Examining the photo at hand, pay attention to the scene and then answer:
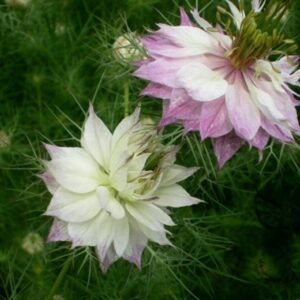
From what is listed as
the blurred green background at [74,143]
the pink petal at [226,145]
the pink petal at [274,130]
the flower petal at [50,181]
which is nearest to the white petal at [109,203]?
the flower petal at [50,181]

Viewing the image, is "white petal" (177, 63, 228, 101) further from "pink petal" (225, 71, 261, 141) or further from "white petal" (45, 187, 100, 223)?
"white petal" (45, 187, 100, 223)

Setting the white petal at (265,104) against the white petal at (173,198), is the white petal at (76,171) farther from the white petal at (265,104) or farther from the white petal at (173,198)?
the white petal at (265,104)

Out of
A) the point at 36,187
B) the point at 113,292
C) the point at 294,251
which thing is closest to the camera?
the point at 113,292

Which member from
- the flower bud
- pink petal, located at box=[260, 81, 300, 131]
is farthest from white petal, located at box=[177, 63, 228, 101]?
the flower bud

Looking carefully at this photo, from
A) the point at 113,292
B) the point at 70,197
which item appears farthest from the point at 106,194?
the point at 113,292

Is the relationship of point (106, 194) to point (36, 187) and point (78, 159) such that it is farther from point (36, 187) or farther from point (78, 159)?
point (36, 187)
